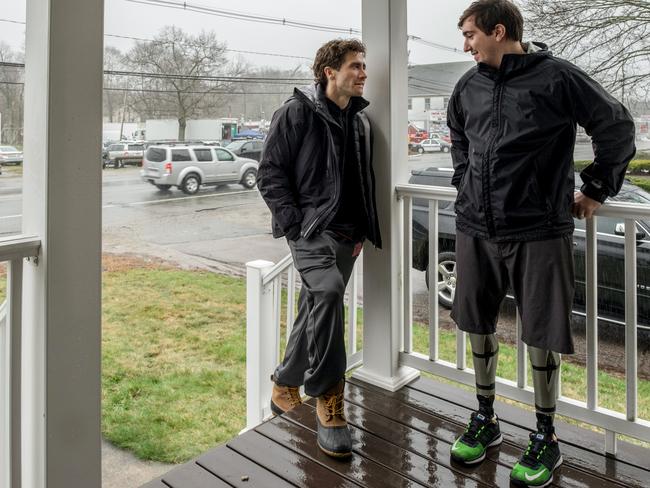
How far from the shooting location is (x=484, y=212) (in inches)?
70.7

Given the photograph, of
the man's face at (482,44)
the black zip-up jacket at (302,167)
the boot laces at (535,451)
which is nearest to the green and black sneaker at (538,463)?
the boot laces at (535,451)

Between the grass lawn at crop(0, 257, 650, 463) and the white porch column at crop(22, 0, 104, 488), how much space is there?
184 centimetres

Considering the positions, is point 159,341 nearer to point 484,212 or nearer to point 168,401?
point 168,401

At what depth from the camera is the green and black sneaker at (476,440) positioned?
1.88 meters

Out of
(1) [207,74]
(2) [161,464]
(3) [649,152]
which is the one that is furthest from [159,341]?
(3) [649,152]

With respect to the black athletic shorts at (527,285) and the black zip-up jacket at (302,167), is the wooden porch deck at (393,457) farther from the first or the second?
the black zip-up jacket at (302,167)

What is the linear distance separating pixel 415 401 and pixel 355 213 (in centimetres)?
97

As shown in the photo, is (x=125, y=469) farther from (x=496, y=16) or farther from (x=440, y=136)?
(x=496, y=16)

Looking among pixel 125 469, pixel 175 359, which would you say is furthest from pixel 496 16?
pixel 175 359

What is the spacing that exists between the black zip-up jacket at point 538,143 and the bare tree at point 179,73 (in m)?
1.40

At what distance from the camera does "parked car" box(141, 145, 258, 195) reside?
8.16 feet

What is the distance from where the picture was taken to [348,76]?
2.06 metres

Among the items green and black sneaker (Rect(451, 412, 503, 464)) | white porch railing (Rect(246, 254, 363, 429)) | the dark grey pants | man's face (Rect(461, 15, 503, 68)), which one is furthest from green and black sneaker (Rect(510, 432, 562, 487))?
man's face (Rect(461, 15, 503, 68))

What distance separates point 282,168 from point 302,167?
0.08 metres
